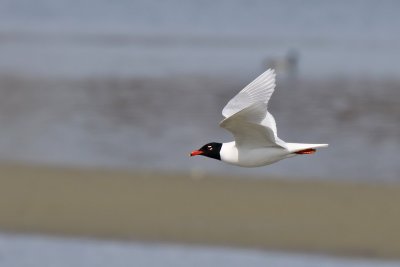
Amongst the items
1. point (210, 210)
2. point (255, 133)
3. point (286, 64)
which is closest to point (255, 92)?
point (255, 133)

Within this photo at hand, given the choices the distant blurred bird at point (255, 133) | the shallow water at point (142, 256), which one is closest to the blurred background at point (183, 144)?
the shallow water at point (142, 256)

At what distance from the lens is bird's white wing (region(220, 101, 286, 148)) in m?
7.50

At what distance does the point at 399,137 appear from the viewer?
18328 millimetres

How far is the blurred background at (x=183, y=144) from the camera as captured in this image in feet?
43.4

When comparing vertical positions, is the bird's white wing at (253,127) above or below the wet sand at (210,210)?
below

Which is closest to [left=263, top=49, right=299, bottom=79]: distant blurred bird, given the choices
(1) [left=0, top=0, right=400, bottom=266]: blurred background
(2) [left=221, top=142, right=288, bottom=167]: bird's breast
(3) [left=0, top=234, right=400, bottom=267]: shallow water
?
(1) [left=0, top=0, right=400, bottom=266]: blurred background

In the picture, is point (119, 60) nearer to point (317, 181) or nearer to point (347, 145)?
point (347, 145)

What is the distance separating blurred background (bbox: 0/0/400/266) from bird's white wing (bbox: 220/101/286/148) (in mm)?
4698

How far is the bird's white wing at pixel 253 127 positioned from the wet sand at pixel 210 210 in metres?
5.15

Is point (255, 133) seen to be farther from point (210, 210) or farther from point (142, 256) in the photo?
point (210, 210)

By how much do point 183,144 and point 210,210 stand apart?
3.85 m

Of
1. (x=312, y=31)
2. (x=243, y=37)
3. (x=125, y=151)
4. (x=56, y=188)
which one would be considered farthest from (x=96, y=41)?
(x=56, y=188)

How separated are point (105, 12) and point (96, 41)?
885cm

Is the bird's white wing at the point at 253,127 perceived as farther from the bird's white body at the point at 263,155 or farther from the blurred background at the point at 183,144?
the blurred background at the point at 183,144
